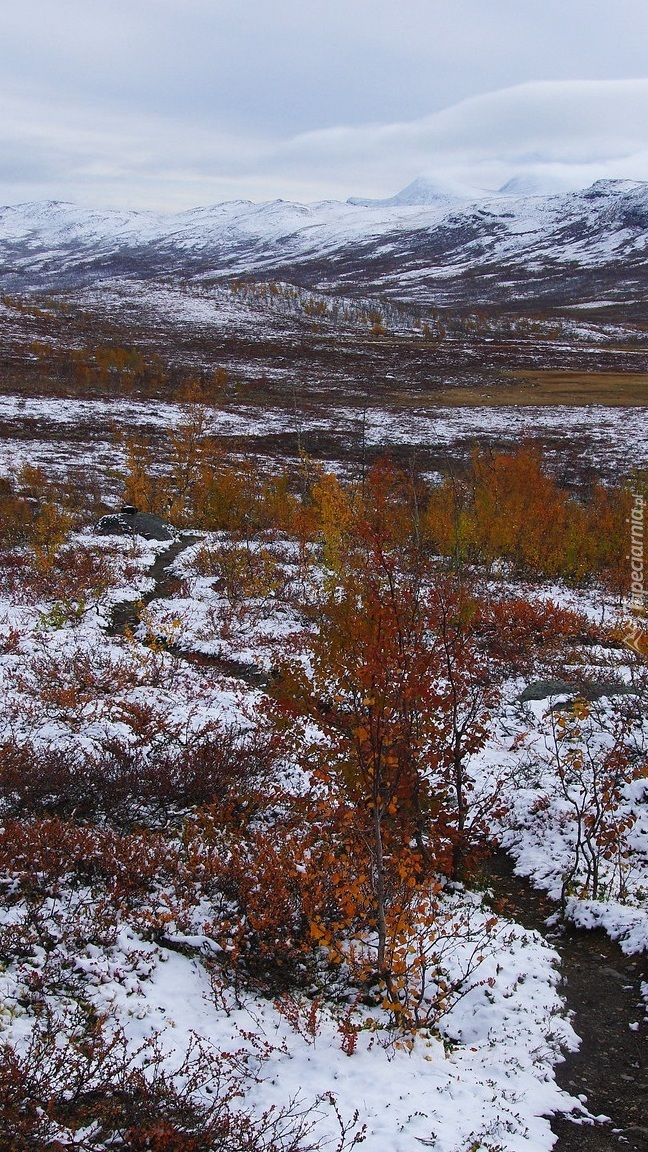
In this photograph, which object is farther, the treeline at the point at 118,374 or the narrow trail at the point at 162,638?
the treeline at the point at 118,374

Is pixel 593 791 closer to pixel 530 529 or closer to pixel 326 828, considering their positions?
pixel 326 828

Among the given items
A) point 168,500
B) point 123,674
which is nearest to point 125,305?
point 168,500

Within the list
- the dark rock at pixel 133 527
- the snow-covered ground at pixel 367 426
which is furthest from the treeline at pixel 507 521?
the snow-covered ground at pixel 367 426

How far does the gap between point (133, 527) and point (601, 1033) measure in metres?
18.1

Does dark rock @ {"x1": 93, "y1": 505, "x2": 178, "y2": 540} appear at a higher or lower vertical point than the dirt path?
higher

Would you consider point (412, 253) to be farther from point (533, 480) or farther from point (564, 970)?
point (564, 970)

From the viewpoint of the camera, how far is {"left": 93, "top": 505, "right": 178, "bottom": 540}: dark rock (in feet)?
67.5

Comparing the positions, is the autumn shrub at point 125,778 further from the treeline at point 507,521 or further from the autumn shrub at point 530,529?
the autumn shrub at point 530,529

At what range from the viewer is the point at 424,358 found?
2670 inches

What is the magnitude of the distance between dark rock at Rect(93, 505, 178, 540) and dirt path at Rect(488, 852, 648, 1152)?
52.2 ft

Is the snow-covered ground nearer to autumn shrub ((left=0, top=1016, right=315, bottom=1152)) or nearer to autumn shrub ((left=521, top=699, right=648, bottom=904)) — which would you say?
autumn shrub ((left=521, top=699, right=648, bottom=904))

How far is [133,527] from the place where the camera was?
2088cm

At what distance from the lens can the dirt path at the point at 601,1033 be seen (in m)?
4.50

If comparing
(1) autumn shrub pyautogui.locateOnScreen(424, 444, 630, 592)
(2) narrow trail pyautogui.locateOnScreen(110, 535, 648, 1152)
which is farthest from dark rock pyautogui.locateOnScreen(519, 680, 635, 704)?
(1) autumn shrub pyautogui.locateOnScreen(424, 444, 630, 592)
